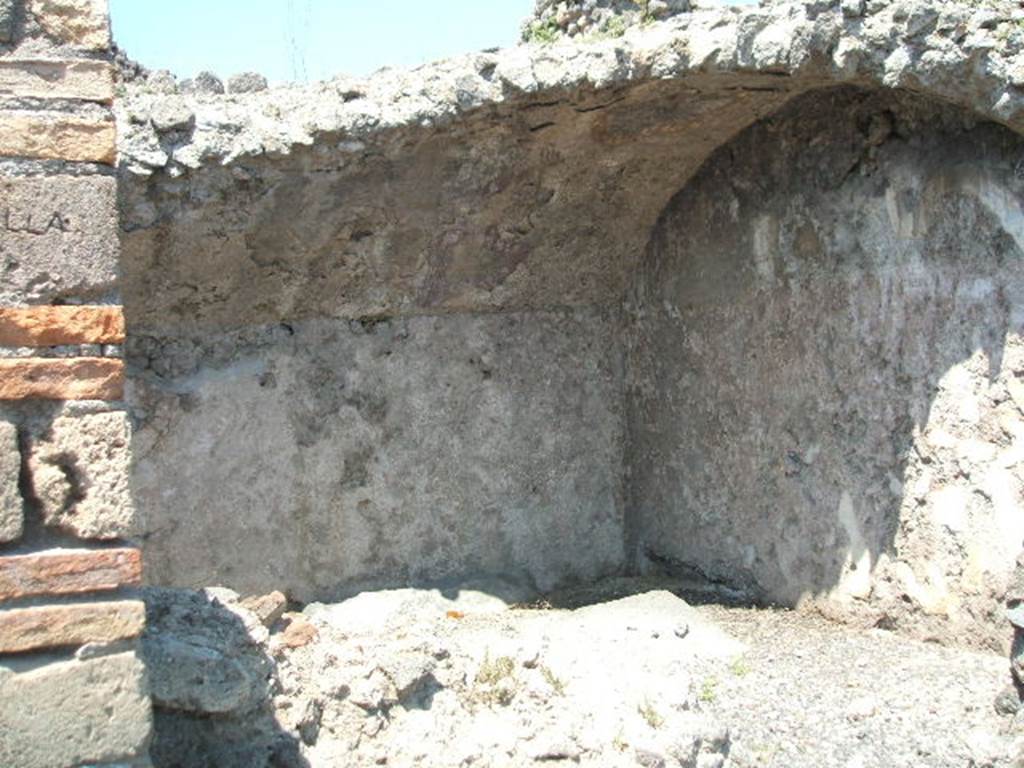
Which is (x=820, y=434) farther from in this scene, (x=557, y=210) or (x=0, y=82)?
(x=0, y=82)

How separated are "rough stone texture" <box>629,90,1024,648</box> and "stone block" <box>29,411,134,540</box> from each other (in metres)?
3.18

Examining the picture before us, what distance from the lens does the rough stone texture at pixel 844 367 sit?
181 inches

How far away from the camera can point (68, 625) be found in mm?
2660

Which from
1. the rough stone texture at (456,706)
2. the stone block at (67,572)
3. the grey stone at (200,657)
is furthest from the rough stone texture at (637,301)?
the stone block at (67,572)

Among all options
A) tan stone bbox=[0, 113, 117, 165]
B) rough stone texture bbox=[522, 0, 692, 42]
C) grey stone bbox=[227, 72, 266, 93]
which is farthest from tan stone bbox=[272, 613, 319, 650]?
rough stone texture bbox=[522, 0, 692, 42]

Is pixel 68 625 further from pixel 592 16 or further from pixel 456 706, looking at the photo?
pixel 592 16

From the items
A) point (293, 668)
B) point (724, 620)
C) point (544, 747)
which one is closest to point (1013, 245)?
point (724, 620)

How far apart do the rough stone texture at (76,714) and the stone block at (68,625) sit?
49 millimetres

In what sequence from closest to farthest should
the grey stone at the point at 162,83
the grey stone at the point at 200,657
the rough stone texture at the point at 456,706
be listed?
the grey stone at the point at 200,657 → the rough stone texture at the point at 456,706 → the grey stone at the point at 162,83

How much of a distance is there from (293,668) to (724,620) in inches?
84.4

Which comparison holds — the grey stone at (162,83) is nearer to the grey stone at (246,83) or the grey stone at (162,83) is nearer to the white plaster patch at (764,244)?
the grey stone at (246,83)

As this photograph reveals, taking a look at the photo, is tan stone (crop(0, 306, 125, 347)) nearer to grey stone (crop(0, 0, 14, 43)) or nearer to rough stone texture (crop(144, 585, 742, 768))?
grey stone (crop(0, 0, 14, 43))

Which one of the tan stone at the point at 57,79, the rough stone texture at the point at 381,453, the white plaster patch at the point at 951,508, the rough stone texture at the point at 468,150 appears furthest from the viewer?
the rough stone texture at the point at 381,453

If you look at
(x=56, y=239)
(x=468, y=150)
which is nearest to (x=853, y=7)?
(x=468, y=150)
